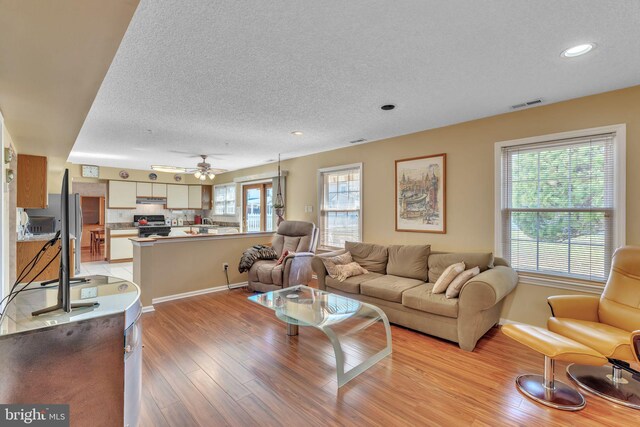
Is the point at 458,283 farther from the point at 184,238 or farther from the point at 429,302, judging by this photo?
the point at 184,238

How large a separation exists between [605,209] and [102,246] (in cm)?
1078

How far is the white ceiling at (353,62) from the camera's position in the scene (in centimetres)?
162

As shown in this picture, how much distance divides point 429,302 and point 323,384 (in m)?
1.37

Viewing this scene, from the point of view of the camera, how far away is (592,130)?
2760mm

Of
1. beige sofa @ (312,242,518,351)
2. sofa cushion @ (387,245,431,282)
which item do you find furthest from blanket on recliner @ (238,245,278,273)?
sofa cushion @ (387,245,431,282)

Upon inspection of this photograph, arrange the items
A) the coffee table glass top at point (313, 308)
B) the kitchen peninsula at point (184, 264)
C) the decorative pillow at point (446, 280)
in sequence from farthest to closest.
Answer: the kitchen peninsula at point (184, 264) < the decorative pillow at point (446, 280) < the coffee table glass top at point (313, 308)

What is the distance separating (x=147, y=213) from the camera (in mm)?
8141

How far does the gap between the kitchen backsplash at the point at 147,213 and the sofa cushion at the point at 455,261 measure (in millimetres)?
7652

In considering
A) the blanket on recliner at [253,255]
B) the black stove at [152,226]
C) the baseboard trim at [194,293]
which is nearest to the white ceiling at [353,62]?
the blanket on recliner at [253,255]

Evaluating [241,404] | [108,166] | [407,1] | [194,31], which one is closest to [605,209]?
[407,1]

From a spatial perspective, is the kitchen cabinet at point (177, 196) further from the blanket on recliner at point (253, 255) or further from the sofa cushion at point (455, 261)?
the sofa cushion at point (455, 261)

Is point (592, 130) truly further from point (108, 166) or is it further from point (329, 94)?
point (108, 166)

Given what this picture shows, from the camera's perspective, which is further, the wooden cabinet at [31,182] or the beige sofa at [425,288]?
the wooden cabinet at [31,182]

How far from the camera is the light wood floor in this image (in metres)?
1.83
